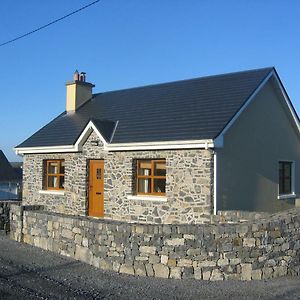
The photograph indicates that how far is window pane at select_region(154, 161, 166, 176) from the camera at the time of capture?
51.4 ft

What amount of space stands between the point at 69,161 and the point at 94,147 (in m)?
1.65

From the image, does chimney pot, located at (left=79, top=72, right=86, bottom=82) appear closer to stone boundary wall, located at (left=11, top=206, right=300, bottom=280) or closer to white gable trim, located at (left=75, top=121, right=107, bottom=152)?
white gable trim, located at (left=75, top=121, right=107, bottom=152)

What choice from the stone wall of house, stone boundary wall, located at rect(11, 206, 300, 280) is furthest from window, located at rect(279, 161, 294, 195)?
stone boundary wall, located at rect(11, 206, 300, 280)

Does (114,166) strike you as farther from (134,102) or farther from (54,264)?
(54,264)

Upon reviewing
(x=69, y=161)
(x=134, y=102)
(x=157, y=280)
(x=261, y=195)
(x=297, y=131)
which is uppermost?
(x=134, y=102)

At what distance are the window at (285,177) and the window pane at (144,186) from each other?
5472mm

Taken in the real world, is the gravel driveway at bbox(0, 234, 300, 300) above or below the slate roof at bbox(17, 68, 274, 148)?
below

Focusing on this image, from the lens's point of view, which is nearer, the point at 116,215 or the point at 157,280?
the point at 157,280

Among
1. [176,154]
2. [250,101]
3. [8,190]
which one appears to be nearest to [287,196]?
[250,101]

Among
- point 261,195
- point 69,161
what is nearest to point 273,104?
point 261,195

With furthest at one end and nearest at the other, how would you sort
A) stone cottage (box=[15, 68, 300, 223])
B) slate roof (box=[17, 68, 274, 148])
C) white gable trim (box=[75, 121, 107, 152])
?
1. white gable trim (box=[75, 121, 107, 152])
2. slate roof (box=[17, 68, 274, 148])
3. stone cottage (box=[15, 68, 300, 223])

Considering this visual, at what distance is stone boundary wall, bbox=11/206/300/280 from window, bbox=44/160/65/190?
9.16 m

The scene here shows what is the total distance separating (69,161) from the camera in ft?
61.0

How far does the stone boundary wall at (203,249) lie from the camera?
30.0 ft
